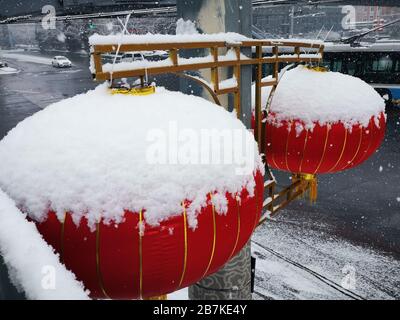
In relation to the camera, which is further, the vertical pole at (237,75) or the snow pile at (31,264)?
the vertical pole at (237,75)

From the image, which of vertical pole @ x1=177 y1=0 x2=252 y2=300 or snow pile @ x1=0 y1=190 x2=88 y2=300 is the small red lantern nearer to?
snow pile @ x1=0 y1=190 x2=88 y2=300

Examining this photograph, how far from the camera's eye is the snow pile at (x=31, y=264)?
1.08 meters

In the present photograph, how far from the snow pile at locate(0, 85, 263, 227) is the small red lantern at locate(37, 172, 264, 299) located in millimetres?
48

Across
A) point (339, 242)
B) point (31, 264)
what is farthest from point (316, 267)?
point (31, 264)

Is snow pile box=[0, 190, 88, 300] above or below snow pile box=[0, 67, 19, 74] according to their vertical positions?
below

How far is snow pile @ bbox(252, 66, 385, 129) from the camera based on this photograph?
3.01 meters

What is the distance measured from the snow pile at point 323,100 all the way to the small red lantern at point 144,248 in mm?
1551

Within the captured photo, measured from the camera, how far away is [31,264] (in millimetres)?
1144

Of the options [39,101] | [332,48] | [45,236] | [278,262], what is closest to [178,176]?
[45,236]

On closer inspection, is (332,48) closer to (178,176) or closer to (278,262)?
(278,262)
